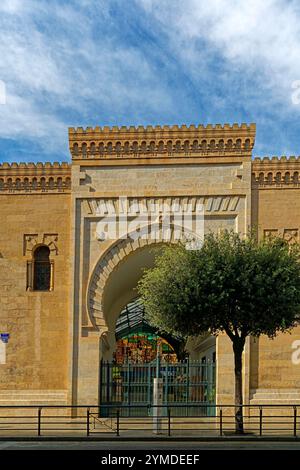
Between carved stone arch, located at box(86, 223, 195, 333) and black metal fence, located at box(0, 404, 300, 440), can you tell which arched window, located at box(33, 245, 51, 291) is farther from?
A: black metal fence, located at box(0, 404, 300, 440)

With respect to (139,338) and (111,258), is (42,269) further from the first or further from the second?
(139,338)

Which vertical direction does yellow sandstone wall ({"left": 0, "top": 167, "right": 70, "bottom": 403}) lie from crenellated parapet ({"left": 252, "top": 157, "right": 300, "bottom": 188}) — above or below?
below

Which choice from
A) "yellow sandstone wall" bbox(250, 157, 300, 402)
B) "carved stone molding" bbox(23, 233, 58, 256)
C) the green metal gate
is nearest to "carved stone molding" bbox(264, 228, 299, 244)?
"yellow sandstone wall" bbox(250, 157, 300, 402)

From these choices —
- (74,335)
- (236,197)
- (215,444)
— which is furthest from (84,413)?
(236,197)

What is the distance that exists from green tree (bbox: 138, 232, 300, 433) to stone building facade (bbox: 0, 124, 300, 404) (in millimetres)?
4224

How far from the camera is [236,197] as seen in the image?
23.7 metres

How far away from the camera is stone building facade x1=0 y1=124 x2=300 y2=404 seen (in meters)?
22.9

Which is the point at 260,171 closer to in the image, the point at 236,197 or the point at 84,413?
the point at 236,197

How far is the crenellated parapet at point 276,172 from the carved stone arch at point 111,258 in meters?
3.13

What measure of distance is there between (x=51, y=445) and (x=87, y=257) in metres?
8.29

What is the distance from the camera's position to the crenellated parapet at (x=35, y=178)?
2430 cm

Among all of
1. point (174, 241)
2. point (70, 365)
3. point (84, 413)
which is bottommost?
point (84, 413)

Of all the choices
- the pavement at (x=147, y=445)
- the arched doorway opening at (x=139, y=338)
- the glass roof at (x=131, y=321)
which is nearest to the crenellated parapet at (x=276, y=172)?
the pavement at (x=147, y=445)

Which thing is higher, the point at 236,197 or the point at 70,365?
the point at 236,197
